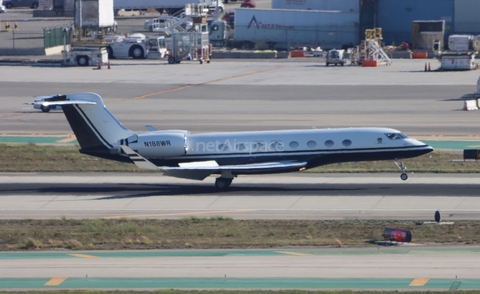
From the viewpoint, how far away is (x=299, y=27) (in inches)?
4400

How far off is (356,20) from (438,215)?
81.9 metres

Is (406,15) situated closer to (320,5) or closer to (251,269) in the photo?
(320,5)

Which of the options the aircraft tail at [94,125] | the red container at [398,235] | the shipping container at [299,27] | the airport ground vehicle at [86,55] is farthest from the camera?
the shipping container at [299,27]

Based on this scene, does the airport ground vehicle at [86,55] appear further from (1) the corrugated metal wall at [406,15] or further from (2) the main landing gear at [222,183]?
(2) the main landing gear at [222,183]

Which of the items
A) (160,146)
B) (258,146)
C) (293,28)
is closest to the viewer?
(160,146)

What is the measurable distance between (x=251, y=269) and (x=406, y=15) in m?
93.6

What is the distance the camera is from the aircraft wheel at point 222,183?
38406mm

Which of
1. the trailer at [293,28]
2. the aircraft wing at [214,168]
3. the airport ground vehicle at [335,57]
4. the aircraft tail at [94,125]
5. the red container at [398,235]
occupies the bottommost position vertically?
the red container at [398,235]

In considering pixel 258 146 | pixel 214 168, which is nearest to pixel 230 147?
pixel 258 146

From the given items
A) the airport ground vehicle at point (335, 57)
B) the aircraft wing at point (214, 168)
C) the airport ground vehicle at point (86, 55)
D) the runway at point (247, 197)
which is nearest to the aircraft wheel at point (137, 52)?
the airport ground vehicle at point (86, 55)

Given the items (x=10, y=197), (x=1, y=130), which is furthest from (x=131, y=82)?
(x=10, y=197)

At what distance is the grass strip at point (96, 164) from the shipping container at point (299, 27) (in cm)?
6550

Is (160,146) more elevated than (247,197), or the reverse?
(160,146)

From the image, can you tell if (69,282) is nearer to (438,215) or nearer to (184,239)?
(184,239)
